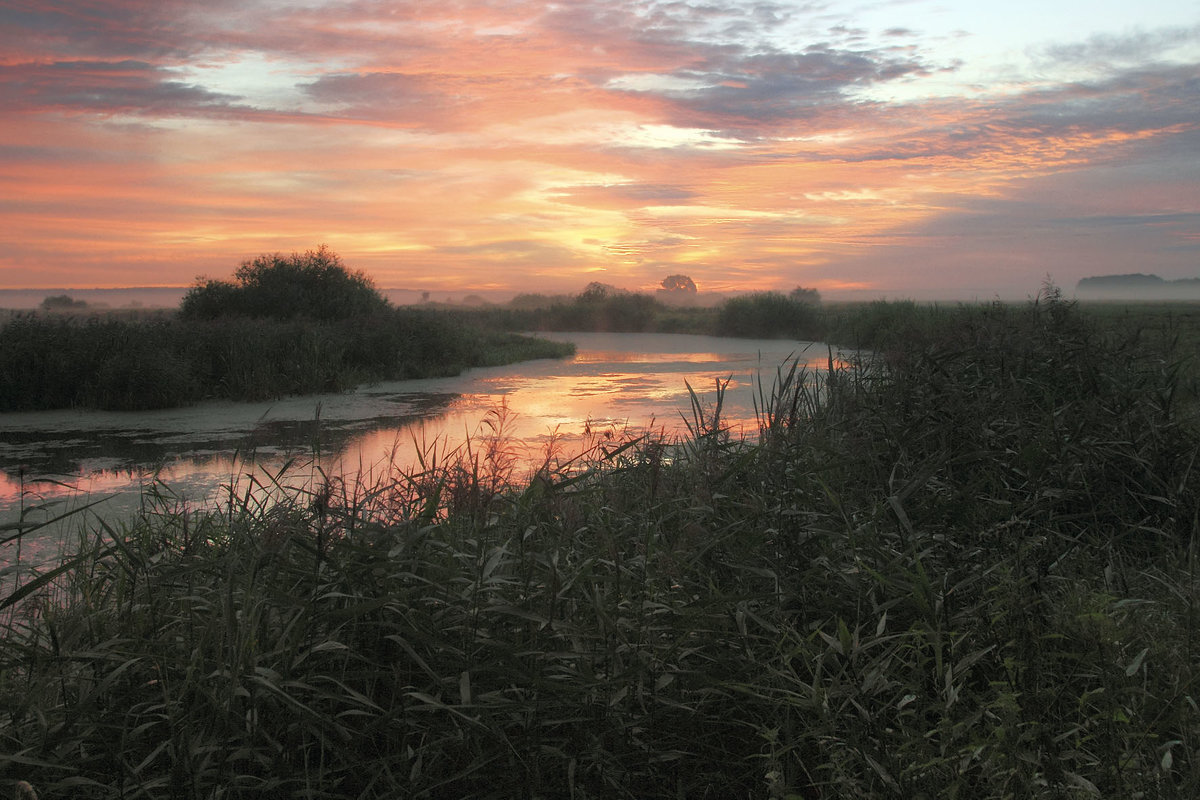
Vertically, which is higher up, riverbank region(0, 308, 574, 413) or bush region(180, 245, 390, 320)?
bush region(180, 245, 390, 320)

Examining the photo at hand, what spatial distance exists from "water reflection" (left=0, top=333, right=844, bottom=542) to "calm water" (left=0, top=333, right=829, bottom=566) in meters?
0.02

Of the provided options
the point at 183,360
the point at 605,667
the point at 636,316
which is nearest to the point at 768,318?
the point at 636,316

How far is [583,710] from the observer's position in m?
2.11

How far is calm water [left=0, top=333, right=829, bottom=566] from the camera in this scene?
17.3 ft

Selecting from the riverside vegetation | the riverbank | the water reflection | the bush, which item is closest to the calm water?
the water reflection

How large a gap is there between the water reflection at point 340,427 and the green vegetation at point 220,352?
1.30ft

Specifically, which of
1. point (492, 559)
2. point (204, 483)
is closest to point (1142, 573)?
point (492, 559)

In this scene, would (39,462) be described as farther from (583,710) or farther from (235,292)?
(235,292)

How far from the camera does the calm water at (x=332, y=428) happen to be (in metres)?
5.26

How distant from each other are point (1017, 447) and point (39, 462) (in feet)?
21.3

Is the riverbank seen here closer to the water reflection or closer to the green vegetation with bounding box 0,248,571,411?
the green vegetation with bounding box 0,248,571,411

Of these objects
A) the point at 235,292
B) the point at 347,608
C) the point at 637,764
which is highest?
the point at 235,292

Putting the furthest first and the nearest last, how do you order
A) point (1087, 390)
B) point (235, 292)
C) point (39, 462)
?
point (235, 292)
point (39, 462)
point (1087, 390)

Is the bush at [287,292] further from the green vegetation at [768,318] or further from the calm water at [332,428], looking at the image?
the green vegetation at [768,318]
